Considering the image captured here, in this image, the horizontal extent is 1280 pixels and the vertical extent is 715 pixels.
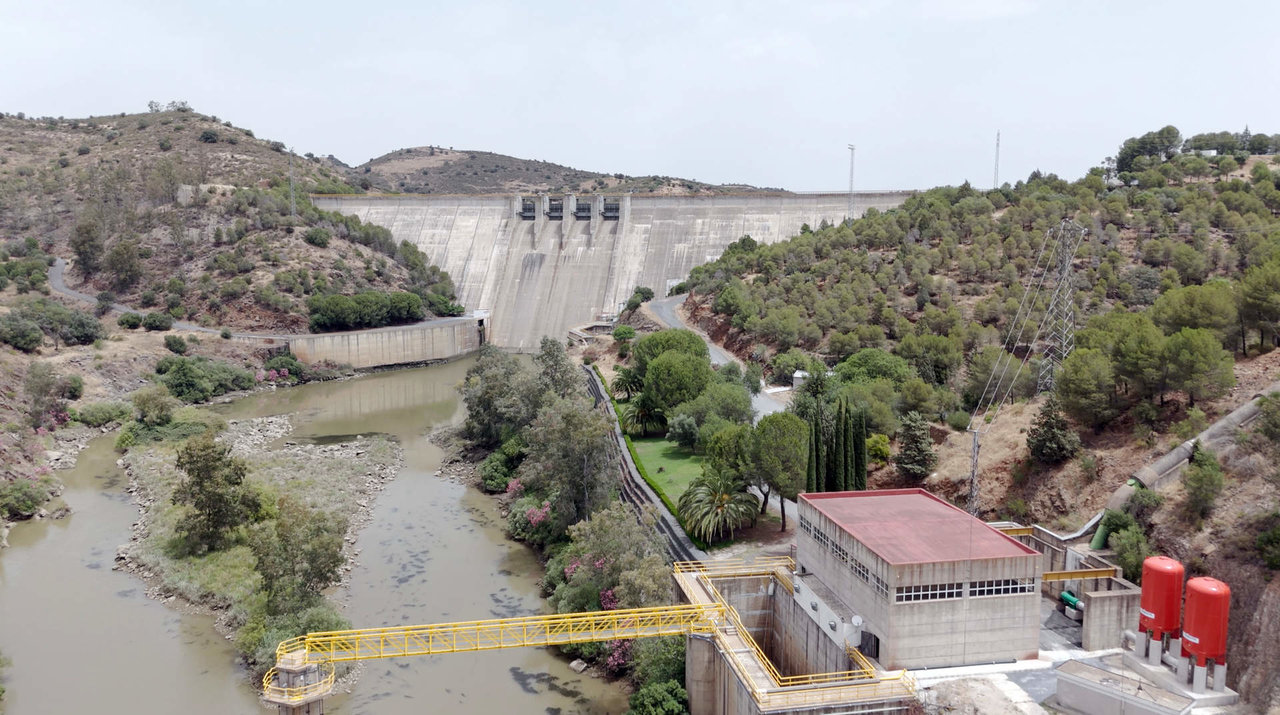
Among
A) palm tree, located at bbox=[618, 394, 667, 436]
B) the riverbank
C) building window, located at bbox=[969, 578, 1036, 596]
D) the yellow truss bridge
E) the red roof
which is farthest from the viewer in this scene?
palm tree, located at bbox=[618, 394, 667, 436]

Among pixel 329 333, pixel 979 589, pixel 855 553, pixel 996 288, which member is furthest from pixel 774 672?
pixel 329 333

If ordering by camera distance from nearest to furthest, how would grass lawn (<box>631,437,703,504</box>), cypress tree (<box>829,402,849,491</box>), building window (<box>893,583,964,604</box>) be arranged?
building window (<box>893,583,964,604</box>), cypress tree (<box>829,402,849,491</box>), grass lawn (<box>631,437,703,504</box>)

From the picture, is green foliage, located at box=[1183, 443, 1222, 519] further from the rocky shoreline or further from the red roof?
the rocky shoreline

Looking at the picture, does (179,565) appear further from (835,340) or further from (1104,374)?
(835,340)

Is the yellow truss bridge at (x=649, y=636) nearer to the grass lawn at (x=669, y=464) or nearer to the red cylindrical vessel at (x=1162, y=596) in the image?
the red cylindrical vessel at (x=1162, y=596)

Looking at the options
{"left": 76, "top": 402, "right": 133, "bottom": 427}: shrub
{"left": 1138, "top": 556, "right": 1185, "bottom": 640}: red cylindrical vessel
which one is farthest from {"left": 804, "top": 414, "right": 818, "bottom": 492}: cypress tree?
{"left": 76, "top": 402, "right": 133, "bottom": 427}: shrub

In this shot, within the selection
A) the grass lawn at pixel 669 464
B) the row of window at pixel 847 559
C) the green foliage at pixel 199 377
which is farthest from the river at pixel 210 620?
the green foliage at pixel 199 377
